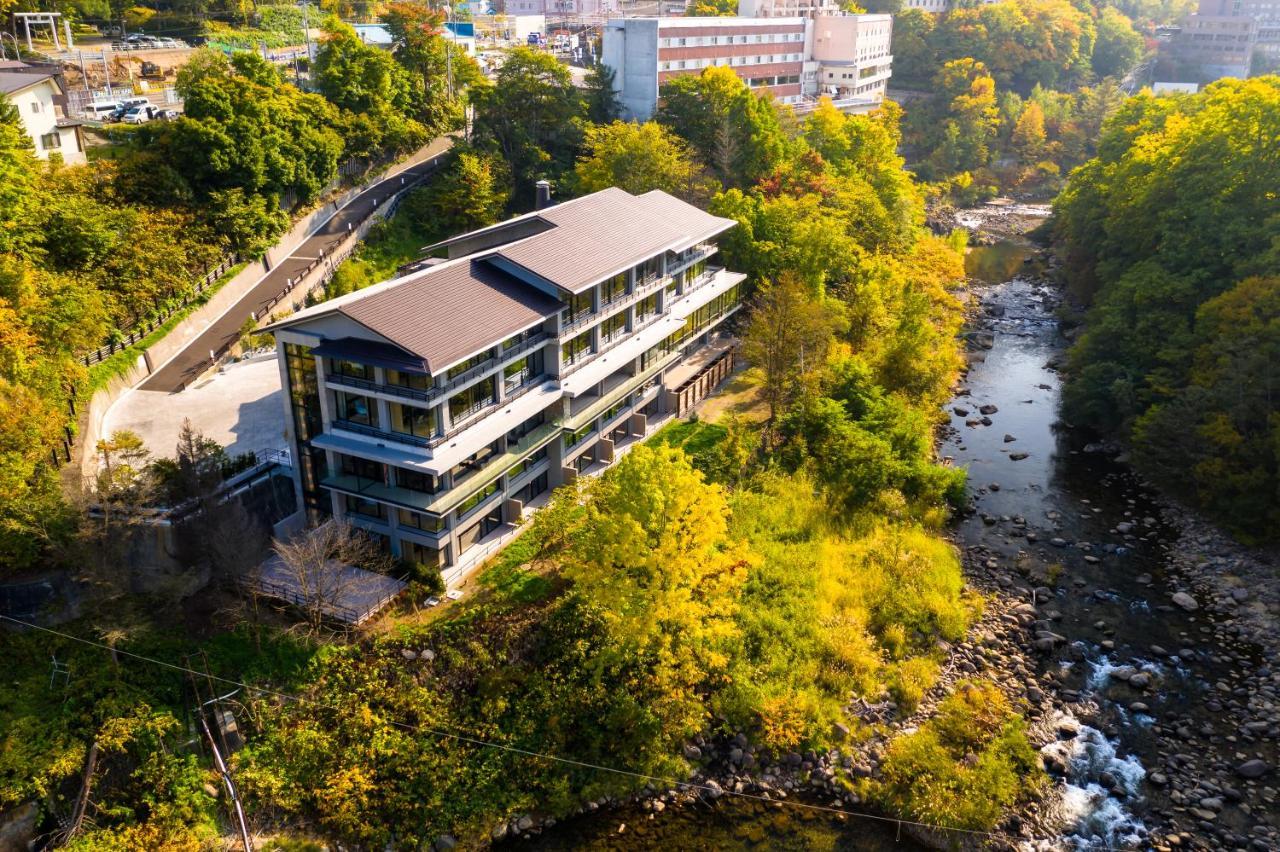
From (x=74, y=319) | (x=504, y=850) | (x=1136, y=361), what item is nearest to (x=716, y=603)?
(x=504, y=850)

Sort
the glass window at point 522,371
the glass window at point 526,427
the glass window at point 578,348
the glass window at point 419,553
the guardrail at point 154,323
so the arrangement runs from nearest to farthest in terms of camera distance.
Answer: the glass window at point 419,553
the glass window at point 522,371
the glass window at point 526,427
the guardrail at point 154,323
the glass window at point 578,348

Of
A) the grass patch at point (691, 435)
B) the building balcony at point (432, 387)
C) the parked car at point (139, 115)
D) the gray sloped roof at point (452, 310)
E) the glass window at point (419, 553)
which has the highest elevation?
the parked car at point (139, 115)

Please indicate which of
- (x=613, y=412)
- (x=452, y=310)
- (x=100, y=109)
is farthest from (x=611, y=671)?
(x=100, y=109)

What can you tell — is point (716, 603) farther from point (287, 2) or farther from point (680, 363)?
point (287, 2)

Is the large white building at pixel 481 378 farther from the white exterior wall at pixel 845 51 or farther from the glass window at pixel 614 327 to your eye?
the white exterior wall at pixel 845 51

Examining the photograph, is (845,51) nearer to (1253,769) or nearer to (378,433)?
(378,433)

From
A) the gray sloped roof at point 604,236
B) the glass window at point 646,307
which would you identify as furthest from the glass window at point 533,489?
the glass window at point 646,307
